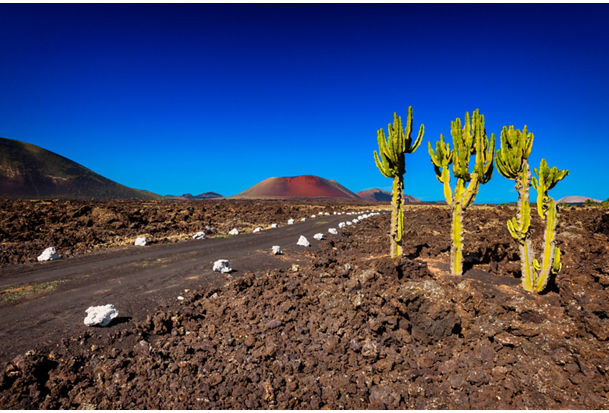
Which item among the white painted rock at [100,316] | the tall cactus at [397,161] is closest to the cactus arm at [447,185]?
the tall cactus at [397,161]

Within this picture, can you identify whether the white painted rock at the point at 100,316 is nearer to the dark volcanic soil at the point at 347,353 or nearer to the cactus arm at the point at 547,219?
the dark volcanic soil at the point at 347,353

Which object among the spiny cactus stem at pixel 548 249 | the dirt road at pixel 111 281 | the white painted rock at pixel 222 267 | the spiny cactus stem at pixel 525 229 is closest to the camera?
the dirt road at pixel 111 281

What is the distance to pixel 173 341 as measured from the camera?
5434 mm

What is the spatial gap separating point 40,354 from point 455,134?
10.5m

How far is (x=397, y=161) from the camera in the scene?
10.3m

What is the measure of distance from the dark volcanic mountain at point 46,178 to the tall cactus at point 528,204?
92.5m

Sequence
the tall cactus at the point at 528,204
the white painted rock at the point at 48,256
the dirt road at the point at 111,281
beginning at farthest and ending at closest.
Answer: the white painted rock at the point at 48,256 < the tall cactus at the point at 528,204 < the dirt road at the point at 111,281

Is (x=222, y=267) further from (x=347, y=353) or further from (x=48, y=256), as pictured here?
(x=48, y=256)

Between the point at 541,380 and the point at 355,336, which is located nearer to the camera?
the point at 541,380

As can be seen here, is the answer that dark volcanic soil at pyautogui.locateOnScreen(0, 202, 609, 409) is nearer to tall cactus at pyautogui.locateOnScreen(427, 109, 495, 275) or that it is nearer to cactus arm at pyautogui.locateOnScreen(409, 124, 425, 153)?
tall cactus at pyautogui.locateOnScreen(427, 109, 495, 275)

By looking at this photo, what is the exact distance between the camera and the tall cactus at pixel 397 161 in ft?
33.5

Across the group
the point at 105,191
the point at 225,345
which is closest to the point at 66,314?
the point at 225,345

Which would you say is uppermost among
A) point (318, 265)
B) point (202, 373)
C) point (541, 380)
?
point (318, 265)

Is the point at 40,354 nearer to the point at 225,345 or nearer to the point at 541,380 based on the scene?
the point at 225,345
